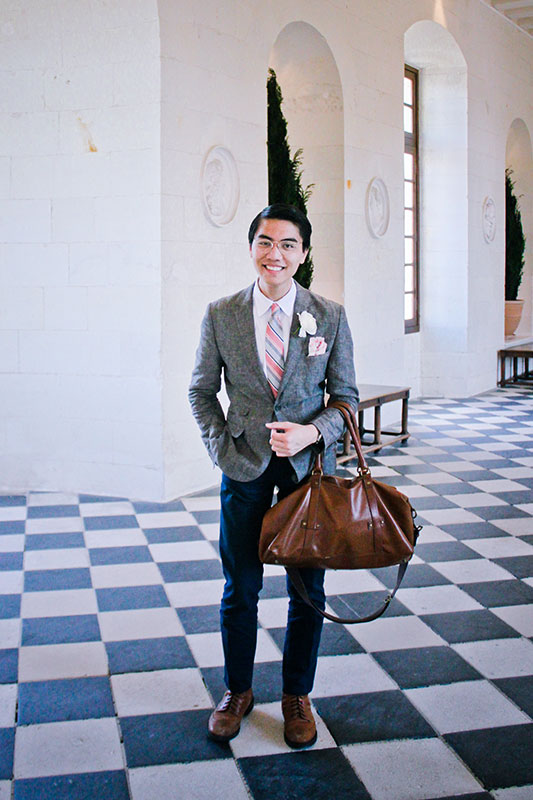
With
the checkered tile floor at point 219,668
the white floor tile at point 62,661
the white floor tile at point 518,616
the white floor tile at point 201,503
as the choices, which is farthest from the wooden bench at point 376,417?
the white floor tile at point 62,661

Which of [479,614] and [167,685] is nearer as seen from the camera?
[167,685]

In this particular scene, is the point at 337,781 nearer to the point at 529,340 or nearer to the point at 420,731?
the point at 420,731

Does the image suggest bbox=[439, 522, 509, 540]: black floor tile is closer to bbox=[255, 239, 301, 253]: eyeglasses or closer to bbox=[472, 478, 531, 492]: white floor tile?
bbox=[472, 478, 531, 492]: white floor tile

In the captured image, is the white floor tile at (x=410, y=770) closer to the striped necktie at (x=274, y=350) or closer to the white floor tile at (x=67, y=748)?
the white floor tile at (x=67, y=748)

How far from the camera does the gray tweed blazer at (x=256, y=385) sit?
2.61m

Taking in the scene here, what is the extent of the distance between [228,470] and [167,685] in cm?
94

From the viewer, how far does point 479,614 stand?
379 cm

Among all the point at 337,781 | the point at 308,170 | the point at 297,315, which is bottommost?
the point at 337,781

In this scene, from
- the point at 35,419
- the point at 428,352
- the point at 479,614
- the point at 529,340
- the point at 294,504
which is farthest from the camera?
the point at 529,340

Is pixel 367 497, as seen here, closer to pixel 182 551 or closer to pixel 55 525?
pixel 182 551

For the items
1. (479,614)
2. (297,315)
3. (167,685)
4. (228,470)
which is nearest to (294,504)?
(228,470)

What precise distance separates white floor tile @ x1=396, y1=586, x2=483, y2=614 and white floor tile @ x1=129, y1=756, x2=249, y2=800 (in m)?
1.44

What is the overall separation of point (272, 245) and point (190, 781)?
1446 millimetres

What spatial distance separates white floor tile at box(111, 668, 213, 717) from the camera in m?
2.97
